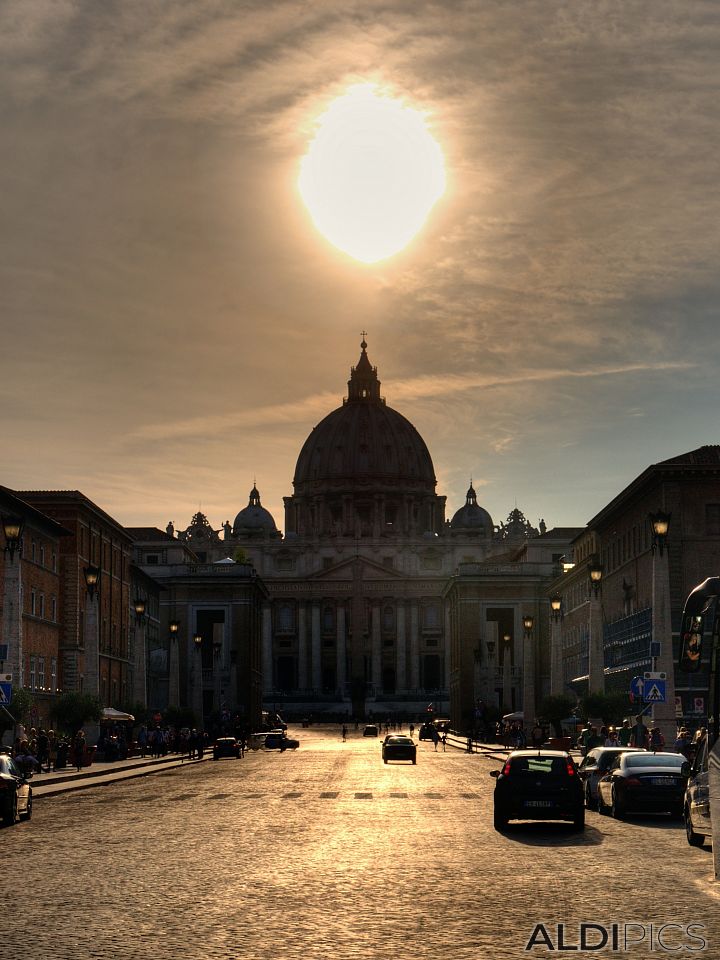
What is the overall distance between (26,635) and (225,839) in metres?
51.0

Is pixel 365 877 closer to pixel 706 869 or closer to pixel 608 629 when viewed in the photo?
pixel 706 869

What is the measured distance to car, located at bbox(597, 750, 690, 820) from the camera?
30.6 meters

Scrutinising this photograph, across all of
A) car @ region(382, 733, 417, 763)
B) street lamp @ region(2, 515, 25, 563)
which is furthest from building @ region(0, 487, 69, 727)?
street lamp @ region(2, 515, 25, 563)

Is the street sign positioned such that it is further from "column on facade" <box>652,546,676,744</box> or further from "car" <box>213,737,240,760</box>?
"car" <box>213,737,240,760</box>

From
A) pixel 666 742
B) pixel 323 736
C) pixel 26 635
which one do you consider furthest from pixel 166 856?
pixel 323 736

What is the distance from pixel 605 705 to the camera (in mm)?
63375

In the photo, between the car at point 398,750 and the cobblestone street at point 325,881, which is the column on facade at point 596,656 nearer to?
the car at point 398,750

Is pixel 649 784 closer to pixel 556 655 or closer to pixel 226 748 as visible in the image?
pixel 556 655

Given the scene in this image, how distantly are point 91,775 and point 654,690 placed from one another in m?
19.6

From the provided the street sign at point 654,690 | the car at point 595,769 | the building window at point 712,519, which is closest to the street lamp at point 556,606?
the building window at point 712,519

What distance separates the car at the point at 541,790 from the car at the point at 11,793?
898 cm

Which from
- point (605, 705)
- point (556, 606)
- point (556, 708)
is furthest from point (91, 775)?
point (556, 708)

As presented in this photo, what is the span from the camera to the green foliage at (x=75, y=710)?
6450cm

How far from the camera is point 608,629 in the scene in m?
93.4
